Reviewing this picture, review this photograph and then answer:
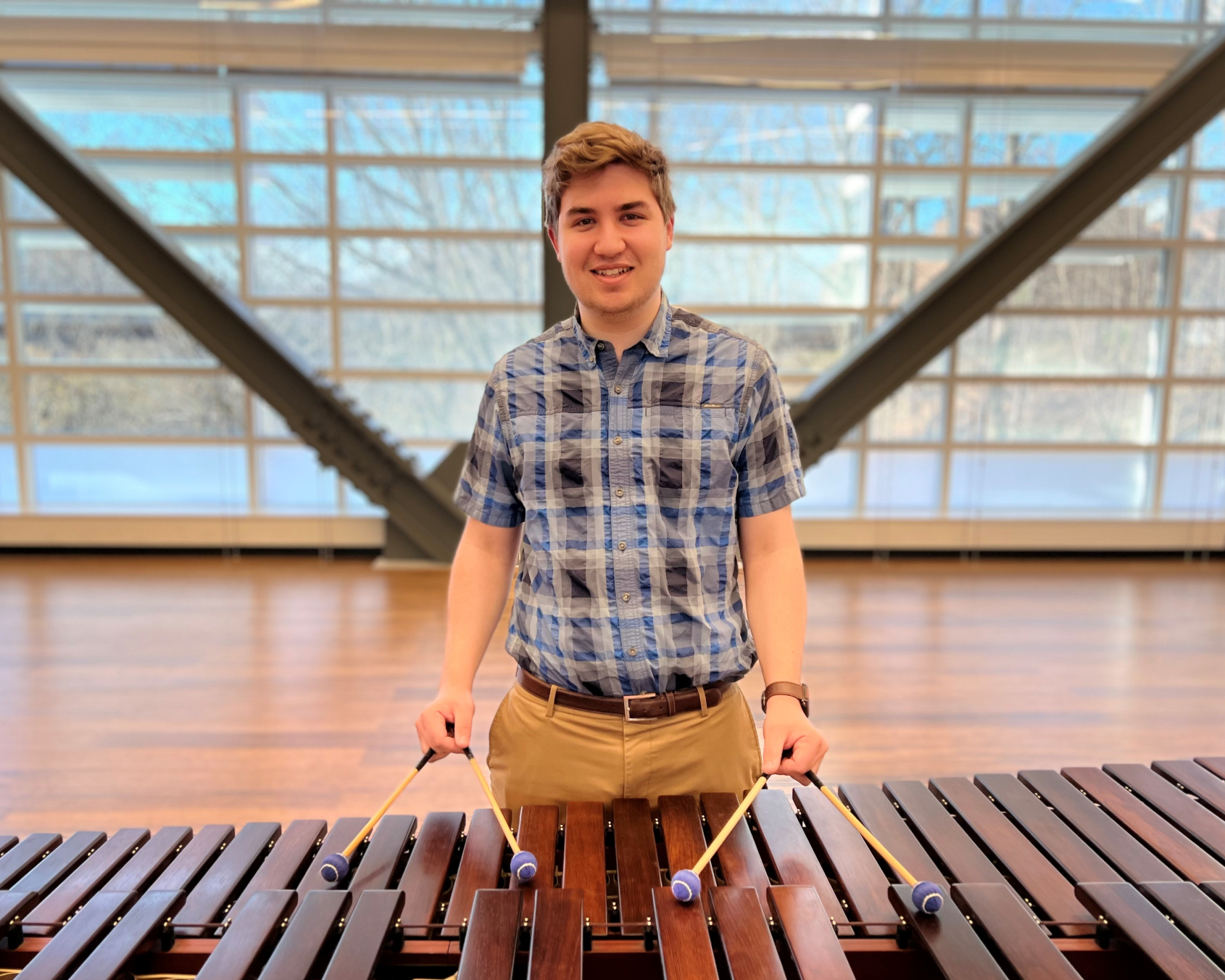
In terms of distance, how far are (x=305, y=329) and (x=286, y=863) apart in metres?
5.06

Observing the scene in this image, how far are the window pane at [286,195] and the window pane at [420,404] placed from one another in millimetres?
1111

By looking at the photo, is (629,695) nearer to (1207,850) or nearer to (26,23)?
(1207,850)

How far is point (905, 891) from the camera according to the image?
129 cm

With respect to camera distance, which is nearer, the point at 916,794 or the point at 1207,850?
the point at 1207,850

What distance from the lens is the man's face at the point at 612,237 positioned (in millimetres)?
1290

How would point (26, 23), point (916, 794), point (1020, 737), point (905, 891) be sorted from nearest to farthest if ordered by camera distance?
point (905, 891)
point (916, 794)
point (1020, 737)
point (26, 23)

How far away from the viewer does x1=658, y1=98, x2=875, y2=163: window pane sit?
5.80 m

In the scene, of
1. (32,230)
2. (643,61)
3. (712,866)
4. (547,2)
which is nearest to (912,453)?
(643,61)

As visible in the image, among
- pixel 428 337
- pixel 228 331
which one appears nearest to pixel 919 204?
pixel 428 337

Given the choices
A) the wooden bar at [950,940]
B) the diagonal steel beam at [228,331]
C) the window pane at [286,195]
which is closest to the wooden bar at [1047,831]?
the wooden bar at [950,940]

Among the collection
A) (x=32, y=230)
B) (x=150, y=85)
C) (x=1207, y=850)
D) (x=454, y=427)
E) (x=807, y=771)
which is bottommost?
(x=1207, y=850)

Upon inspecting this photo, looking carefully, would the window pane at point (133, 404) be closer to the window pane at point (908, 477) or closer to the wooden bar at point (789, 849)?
the window pane at point (908, 477)

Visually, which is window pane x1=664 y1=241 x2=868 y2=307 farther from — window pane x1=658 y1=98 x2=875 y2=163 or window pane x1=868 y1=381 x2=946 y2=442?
window pane x1=868 y1=381 x2=946 y2=442

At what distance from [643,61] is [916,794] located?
5.23m
